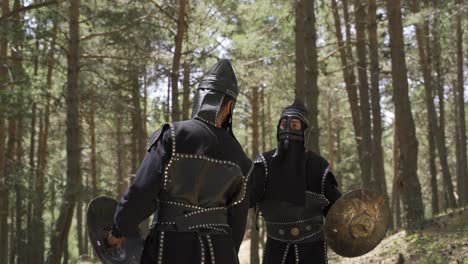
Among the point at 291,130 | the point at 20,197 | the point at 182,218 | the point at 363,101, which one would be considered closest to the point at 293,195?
the point at 291,130

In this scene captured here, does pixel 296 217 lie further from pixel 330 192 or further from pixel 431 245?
pixel 431 245

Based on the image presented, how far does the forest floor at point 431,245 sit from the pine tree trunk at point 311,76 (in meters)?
2.39

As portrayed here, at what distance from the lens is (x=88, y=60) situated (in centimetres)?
1931

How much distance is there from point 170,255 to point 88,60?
1642cm

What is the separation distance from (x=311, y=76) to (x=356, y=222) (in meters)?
5.96

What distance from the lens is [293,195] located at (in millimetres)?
5605

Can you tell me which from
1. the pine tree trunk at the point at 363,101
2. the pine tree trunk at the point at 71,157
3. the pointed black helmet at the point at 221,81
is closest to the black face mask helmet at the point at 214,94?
the pointed black helmet at the point at 221,81

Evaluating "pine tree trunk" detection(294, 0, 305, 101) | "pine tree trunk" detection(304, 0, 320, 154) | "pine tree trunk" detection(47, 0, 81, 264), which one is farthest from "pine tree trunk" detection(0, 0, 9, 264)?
"pine tree trunk" detection(304, 0, 320, 154)

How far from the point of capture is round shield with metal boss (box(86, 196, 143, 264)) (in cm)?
398

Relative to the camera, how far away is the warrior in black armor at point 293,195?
5637 mm

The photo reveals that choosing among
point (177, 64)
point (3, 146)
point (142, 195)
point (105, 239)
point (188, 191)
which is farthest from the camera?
point (177, 64)

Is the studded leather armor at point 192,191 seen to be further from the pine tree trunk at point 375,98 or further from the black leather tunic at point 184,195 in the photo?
the pine tree trunk at point 375,98

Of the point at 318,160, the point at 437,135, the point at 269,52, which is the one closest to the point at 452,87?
the point at 437,135

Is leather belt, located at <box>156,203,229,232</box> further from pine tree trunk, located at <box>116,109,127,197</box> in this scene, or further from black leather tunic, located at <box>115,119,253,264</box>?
pine tree trunk, located at <box>116,109,127,197</box>
